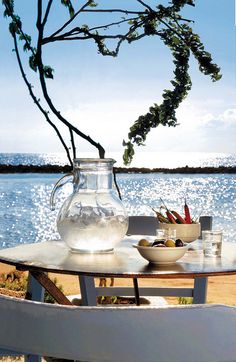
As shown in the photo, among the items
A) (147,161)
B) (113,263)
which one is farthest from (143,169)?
(113,263)

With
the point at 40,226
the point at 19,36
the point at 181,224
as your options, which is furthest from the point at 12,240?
the point at 181,224

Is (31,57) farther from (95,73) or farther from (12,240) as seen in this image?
(95,73)

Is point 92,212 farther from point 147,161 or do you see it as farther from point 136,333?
point 147,161

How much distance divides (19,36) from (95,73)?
133 ft

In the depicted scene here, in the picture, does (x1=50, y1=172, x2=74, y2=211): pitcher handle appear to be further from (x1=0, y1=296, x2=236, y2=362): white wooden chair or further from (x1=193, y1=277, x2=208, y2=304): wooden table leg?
(x1=0, y1=296, x2=236, y2=362): white wooden chair

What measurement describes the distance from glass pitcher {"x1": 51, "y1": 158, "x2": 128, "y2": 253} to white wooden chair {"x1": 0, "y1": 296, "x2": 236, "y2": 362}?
100cm

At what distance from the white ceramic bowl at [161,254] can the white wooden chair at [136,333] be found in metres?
0.83

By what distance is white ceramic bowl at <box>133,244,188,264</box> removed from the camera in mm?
2037

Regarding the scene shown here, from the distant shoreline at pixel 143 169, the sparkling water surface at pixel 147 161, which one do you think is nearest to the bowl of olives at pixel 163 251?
the distant shoreline at pixel 143 169

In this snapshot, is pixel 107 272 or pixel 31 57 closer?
pixel 107 272

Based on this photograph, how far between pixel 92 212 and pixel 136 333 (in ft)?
3.50

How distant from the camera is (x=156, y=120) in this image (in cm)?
352

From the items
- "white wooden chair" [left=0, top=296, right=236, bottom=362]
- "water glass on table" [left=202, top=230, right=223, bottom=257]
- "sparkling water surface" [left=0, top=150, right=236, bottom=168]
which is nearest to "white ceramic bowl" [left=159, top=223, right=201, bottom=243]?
"water glass on table" [left=202, top=230, right=223, bottom=257]

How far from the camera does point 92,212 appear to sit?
2.21 metres
